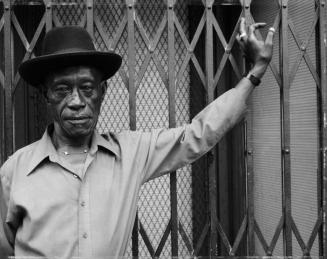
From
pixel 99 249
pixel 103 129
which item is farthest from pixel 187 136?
pixel 103 129

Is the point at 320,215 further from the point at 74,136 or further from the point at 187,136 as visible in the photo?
the point at 74,136

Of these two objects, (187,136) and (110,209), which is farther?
(187,136)

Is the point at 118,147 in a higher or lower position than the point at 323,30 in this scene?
Answer: lower

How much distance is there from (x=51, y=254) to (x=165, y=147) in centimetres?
78

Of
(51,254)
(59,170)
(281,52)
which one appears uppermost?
(281,52)

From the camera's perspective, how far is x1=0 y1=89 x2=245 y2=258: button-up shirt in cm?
247

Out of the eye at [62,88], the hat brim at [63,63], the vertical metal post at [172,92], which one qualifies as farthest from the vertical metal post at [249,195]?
the eye at [62,88]

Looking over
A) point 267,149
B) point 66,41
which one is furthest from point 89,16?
point 267,149

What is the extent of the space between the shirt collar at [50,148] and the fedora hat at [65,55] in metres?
0.32

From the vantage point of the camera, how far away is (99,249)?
248 centimetres

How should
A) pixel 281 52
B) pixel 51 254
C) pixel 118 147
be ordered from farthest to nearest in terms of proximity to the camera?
pixel 281 52 → pixel 118 147 → pixel 51 254

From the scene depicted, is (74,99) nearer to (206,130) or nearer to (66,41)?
(66,41)

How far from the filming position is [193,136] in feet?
9.10

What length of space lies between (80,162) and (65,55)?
1.75 ft
